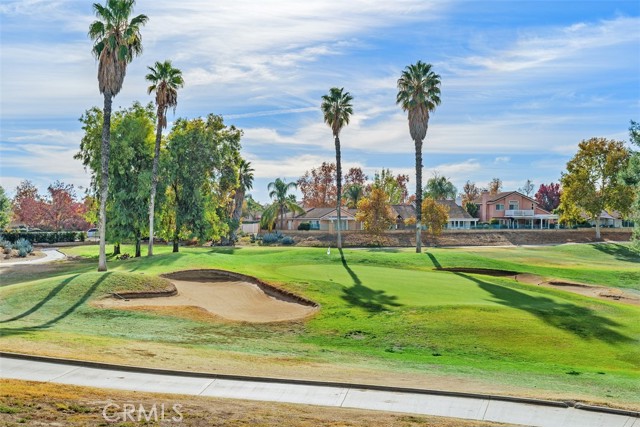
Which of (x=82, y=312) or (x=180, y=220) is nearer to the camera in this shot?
(x=82, y=312)

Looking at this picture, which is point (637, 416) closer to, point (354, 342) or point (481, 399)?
point (481, 399)

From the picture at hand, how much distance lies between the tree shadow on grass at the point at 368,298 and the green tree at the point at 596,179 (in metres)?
60.9

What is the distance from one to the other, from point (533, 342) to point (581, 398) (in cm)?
829

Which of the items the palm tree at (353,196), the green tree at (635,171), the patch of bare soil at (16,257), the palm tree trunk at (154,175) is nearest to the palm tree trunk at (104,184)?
the palm tree trunk at (154,175)

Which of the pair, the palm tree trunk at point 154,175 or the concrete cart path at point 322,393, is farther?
the palm tree trunk at point 154,175

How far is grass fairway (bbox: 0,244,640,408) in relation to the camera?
61.1ft

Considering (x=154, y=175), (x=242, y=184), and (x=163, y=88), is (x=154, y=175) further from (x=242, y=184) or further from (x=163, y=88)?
(x=242, y=184)

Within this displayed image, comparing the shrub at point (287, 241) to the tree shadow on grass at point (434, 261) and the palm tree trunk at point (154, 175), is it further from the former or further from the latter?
the palm tree trunk at point (154, 175)

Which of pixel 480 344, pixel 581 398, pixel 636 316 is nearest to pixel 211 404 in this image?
pixel 581 398

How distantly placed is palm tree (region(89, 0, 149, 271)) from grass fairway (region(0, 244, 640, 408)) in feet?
17.7

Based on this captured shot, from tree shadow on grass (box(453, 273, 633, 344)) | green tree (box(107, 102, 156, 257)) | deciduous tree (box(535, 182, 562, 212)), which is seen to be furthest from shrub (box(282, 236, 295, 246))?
deciduous tree (box(535, 182, 562, 212))

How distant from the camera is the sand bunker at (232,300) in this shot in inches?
1169

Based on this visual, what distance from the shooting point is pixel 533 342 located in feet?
80.0

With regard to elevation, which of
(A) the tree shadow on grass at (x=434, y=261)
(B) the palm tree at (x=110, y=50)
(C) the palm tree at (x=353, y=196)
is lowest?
(A) the tree shadow on grass at (x=434, y=261)
